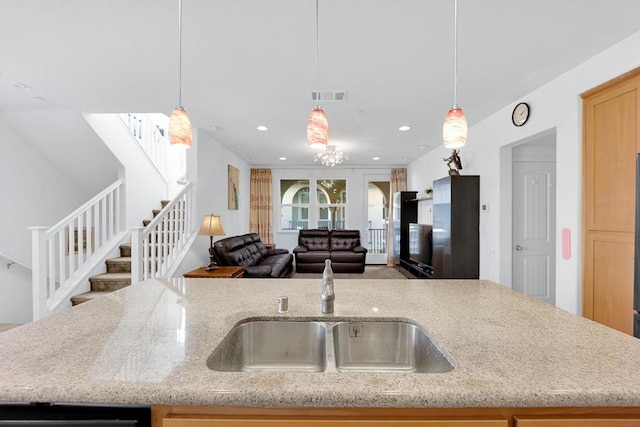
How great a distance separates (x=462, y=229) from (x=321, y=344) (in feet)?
11.3

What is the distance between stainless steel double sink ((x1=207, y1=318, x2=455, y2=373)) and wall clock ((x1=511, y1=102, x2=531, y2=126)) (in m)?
3.08

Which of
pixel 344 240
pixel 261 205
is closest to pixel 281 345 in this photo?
pixel 344 240

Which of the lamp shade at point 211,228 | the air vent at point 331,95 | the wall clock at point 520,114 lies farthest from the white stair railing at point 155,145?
the wall clock at point 520,114

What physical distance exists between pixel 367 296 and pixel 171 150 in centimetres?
583

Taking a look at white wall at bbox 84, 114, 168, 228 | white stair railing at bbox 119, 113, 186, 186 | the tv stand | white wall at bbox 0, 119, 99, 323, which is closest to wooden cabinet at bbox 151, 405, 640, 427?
the tv stand

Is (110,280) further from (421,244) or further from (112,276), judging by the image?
(421,244)

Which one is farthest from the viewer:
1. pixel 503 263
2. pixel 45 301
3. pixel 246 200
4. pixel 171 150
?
pixel 246 200

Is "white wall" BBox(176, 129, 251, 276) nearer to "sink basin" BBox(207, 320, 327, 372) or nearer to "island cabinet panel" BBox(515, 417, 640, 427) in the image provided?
"sink basin" BBox(207, 320, 327, 372)

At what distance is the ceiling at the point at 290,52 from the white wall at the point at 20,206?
66 centimetres

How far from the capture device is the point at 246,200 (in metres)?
7.62

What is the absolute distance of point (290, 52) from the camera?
95.0 inches

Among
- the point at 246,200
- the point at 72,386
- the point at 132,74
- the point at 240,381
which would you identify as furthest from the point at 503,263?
the point at 246,200

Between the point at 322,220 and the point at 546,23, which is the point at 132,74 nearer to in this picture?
the point at 546,23

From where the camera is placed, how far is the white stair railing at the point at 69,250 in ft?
9.89
